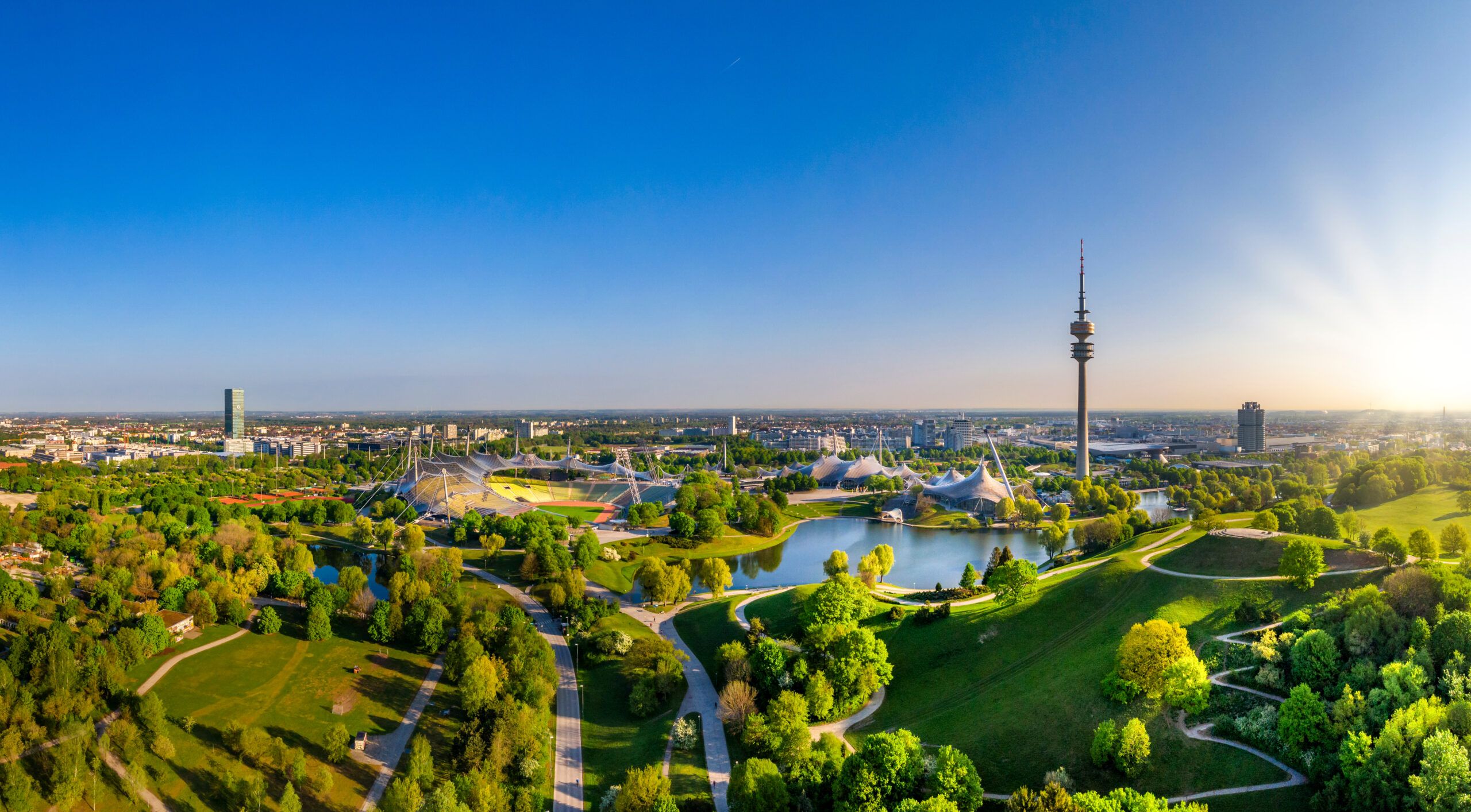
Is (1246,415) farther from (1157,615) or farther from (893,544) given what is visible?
(1157,615)

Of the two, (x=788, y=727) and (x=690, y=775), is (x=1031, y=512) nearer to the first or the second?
(x=788, y=727)

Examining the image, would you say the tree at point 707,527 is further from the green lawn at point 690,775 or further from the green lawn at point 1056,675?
the green lawn at point 690,775

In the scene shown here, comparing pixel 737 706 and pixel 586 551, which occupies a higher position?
pixel 586 551

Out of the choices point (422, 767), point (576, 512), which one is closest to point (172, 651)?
point (422, 767)

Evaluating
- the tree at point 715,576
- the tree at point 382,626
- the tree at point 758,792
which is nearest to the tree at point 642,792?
the tree at point 758,792

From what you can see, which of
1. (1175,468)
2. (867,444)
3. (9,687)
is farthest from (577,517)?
(867,444)
